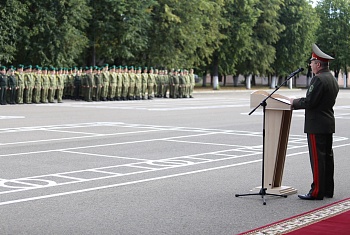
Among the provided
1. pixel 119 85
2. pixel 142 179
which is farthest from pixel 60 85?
pixel 142 179

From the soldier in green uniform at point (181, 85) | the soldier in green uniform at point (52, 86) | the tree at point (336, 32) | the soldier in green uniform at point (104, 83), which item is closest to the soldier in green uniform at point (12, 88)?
the soldier in green uniform at point (52, 86)

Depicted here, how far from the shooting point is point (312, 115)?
9859mm

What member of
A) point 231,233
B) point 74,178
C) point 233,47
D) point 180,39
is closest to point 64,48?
point 180,39

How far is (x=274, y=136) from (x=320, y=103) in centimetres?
→ 73

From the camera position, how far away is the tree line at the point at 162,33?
47.9 m

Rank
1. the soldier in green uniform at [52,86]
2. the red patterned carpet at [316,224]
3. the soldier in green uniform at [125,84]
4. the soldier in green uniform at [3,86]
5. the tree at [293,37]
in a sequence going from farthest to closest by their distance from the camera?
the tree at [293,37]
the soldier in green uniform at [125,84]
the soldier in green uniform at [52,86]
the soldier in green uniform at [3,86]
the red patterned carpet at [316,224]

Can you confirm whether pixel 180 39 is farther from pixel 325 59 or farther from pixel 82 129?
pixel 325 59

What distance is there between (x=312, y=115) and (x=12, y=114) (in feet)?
62.1

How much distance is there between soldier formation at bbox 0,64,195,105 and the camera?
35594mm

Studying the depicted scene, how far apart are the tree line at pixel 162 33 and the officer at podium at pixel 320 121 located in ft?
120

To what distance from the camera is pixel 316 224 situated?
8.03 m

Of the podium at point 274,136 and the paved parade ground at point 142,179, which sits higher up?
the podium at point 274,136

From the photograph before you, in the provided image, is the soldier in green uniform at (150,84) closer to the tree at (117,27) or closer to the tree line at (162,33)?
the tree line at (162,33)

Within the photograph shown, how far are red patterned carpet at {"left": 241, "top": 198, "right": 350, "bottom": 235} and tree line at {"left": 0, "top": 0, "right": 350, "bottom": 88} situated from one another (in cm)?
3759
